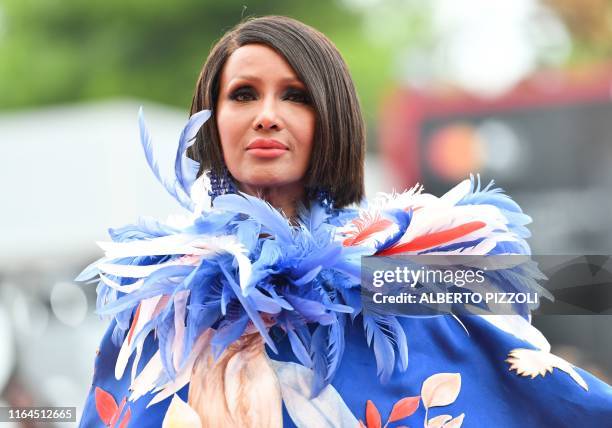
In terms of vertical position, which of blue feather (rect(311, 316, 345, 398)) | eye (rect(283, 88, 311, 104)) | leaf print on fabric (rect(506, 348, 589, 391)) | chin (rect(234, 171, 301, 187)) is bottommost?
leaf print on fabric (rect(506, 348, 589, 391))

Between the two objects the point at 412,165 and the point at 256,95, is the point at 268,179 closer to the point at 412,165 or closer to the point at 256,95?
the point at 256,95

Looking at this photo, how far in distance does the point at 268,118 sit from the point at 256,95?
0.09 metres

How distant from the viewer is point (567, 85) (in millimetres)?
10148

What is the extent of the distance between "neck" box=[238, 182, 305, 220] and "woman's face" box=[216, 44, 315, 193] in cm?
1

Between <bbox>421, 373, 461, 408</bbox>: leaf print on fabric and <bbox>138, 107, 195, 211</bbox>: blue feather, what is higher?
<bbox>138, 107, 195, 211</bbox>: blue feather

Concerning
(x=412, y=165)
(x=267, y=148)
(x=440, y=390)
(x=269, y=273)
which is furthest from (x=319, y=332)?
(x=412, y=165)

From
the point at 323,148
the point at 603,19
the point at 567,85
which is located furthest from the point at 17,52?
the point at 323,148

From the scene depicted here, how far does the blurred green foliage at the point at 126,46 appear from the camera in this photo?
17844mm

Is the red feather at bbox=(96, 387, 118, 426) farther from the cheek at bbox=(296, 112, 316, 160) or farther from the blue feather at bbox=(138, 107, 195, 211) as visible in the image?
the cheek at bbox=(296, 112, 316, 160)

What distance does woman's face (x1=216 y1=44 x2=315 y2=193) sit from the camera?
2383 mm

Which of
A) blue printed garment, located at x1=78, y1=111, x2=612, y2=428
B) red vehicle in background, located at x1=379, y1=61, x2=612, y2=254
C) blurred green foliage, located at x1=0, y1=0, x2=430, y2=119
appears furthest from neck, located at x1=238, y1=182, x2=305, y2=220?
blurred green foliage, located at x1=0, y1=0, x2=430, y2=119

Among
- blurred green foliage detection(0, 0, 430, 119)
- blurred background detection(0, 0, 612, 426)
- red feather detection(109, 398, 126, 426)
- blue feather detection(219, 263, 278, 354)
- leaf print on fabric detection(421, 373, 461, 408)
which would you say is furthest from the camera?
blurred green foliage detection(0, 0, 430, 119)

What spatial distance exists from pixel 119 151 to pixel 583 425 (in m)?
7.52

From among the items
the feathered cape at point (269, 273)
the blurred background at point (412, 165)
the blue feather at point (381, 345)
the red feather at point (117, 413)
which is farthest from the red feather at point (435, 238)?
the blurred background at point (412, 165)
